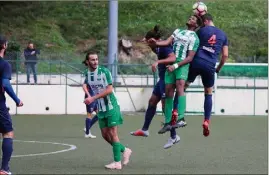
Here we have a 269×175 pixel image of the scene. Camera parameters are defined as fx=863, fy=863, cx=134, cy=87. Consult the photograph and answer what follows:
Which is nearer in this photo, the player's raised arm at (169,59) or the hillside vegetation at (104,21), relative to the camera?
the player's raised arm at (169,59)

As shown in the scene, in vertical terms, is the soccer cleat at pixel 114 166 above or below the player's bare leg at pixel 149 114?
below

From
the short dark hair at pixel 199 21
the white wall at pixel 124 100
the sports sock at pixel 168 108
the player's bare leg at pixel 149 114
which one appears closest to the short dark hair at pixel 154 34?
the short dark hair at pixel 199 21

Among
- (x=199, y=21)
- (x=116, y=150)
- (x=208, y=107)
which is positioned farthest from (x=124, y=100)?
(x=199, y=21)

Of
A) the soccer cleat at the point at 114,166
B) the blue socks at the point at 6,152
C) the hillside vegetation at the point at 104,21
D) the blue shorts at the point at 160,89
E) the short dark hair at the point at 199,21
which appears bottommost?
the hillside vegetation at the point at 104,21

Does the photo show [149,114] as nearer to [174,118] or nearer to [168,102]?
[168,102]

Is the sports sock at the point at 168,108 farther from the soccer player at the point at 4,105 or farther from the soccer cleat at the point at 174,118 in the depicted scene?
the soccer player at the point at 4,105

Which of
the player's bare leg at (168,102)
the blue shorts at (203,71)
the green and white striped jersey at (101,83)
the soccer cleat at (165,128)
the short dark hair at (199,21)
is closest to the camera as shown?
the short dark hair at (199,21)

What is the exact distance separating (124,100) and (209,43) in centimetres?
2121

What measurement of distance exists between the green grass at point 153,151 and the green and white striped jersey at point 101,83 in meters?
1.07

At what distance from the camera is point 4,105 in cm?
1366

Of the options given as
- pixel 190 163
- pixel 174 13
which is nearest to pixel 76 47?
pixel 174 13

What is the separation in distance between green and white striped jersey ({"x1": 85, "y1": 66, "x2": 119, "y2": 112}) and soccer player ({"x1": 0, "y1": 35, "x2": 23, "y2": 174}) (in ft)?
5.09

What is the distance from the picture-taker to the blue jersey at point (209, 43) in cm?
1375

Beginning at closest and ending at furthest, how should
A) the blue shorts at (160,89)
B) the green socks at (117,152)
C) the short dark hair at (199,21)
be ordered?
the short dark hair at (199,21)
the blue shorts at (160,89)
the green socks at (117,152)
